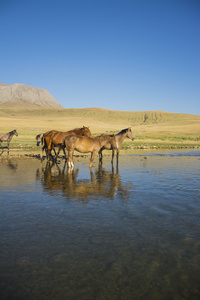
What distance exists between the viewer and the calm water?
11.7ft

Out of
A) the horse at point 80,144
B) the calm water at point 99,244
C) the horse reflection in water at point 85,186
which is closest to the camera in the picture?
the calm water at point 99,244

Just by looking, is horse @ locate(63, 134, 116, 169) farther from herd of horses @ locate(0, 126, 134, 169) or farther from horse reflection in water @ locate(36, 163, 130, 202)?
horse reflection in water @ locate(36, 163, 130, 202)

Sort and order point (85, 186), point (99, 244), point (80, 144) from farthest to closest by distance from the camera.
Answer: point (80, 144) → point (85, 186) → point (99, 244)

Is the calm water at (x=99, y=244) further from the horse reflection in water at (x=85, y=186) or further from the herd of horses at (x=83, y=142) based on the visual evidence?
the herd of horses at (x=83, y=142)

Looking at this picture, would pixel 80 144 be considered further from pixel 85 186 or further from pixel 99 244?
pixel 99 244

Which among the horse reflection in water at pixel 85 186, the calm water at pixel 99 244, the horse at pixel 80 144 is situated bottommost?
the calm water at pixel 99 244

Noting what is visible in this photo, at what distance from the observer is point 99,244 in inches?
190

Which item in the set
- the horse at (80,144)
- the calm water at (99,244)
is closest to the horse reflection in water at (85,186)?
the calm water at (99,244)

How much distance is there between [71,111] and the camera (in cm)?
18238

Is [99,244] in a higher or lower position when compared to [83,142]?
lower

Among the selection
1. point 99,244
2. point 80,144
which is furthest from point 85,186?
point 80,144

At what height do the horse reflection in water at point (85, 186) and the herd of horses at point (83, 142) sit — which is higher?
the herd of horses at point (83, 142)

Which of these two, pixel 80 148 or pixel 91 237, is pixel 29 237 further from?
pixel 80 148

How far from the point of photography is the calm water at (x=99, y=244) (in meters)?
3.56
